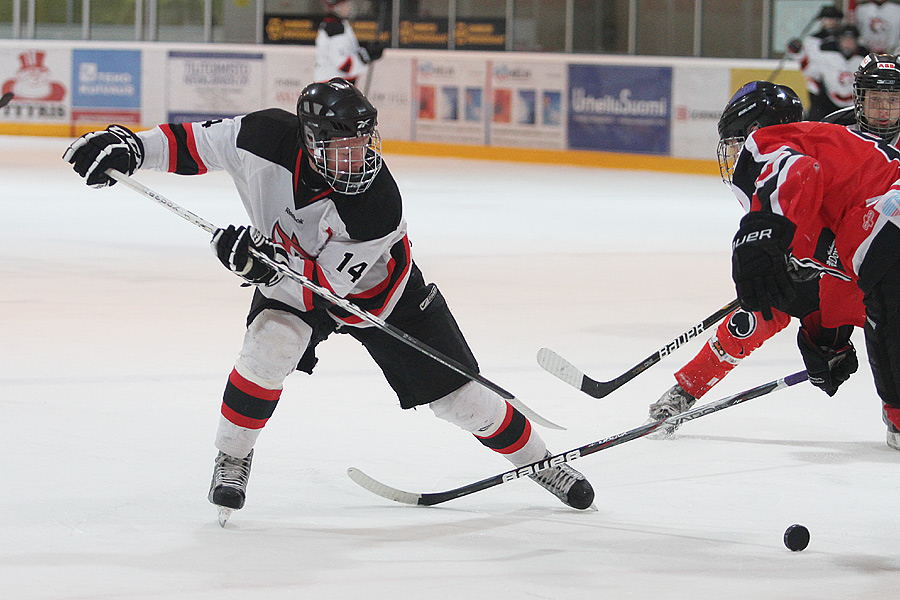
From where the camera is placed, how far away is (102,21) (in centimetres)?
1534

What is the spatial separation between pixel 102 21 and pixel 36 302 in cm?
1105

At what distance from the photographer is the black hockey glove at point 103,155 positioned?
2.60 meters

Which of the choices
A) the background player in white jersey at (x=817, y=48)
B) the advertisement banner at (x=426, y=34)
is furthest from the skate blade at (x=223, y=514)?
the advertisement banner at (x=426, y=34)

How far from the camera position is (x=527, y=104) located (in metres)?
12.4

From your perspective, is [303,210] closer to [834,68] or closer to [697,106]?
[834,68]

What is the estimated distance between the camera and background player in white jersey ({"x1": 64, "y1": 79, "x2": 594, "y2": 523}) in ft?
8.19

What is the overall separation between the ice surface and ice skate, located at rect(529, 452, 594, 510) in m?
0.03

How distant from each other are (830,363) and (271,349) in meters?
1.21

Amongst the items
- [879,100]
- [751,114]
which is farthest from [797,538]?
[879,100]

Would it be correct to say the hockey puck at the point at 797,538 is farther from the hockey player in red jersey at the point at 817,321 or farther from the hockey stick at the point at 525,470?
the hockey player in red jersey at the point at 817,321

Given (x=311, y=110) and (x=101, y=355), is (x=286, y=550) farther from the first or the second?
(x=101, y=355)

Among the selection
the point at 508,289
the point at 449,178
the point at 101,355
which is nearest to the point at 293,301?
the point at 101,355

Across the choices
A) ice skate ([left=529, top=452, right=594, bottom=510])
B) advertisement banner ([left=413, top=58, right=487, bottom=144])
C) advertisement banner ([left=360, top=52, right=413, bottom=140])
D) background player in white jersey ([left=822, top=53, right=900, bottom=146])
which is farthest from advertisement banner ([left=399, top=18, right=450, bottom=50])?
ice skate ([left=529, top=452, right=594, bottom=510])

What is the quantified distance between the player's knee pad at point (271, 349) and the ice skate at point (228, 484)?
187 mm
